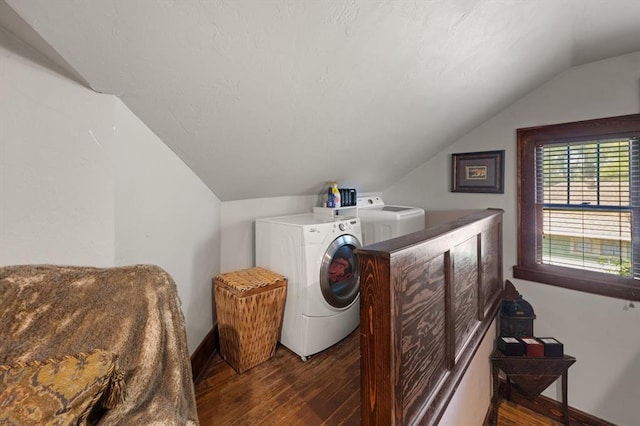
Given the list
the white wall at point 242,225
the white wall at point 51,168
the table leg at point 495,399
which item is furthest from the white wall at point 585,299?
the white wall at point 51,168

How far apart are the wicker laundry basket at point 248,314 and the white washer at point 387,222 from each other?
1068 millimetres

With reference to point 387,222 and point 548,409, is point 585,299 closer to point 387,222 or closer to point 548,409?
point 548,409

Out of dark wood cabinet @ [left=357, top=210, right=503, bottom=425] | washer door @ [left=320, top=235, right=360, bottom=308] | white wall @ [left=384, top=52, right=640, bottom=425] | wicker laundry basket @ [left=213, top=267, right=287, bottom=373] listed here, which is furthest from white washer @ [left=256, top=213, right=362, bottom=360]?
white wall @ [left=384, top=52, right=640, bottom=425]

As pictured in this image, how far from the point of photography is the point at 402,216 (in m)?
2.58

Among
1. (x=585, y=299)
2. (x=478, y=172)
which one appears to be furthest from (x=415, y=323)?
(x=478, y=172)

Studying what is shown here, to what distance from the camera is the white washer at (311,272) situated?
79.4 inches

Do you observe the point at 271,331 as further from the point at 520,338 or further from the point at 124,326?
the point at 520,338

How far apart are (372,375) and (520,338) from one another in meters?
1.84

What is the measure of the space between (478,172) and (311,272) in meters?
1.88

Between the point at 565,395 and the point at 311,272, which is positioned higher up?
the point at 311,272

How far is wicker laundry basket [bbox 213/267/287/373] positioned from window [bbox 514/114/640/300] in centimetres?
209

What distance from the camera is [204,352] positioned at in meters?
1.97

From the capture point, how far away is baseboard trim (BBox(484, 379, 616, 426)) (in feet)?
6.91

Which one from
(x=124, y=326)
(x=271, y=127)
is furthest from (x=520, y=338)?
(x=124, y=326)
